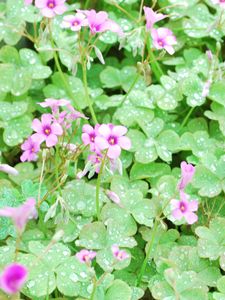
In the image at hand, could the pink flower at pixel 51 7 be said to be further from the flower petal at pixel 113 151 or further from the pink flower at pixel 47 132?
the flower petal at pixel 113 151

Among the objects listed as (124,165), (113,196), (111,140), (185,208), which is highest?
(111,140)

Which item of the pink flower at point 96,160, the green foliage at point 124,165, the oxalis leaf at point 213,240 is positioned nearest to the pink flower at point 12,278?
the green foliage at point 124,165

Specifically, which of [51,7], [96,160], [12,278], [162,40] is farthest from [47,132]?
[12,278]

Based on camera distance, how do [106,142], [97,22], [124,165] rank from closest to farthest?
[106,142] → [97,22] → [124,165]

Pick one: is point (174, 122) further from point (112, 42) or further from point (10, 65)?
point (10, 65)

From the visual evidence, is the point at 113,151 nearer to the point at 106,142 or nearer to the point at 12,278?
the point at 106,142

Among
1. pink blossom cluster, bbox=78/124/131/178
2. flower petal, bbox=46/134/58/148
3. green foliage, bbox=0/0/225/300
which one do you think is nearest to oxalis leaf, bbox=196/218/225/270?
green foliage, bbox=0/0/225/300

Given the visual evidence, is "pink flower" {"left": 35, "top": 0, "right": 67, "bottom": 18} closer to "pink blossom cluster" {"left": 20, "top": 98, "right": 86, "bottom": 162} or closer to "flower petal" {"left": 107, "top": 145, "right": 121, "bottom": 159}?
"pink blossom cluster" {"left": 20, "top": 98, "right": 86, "bottom": 162}

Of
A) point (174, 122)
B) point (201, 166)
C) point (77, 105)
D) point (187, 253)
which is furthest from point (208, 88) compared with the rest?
point (187, 253)
